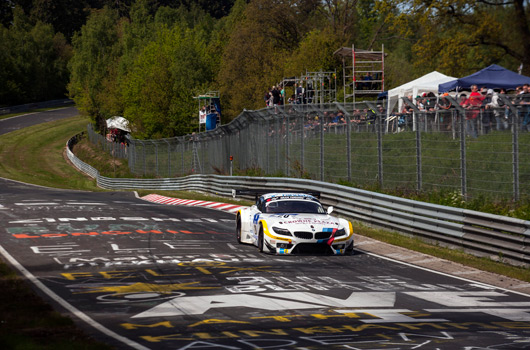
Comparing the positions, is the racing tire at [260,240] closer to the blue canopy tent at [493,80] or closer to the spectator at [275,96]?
the blue canopy tent at [493,80]

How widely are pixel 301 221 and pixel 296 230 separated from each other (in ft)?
1.04

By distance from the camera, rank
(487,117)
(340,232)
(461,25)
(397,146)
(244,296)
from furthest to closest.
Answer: (461,25), (397,146), (487,117), (340,232), (244,296)

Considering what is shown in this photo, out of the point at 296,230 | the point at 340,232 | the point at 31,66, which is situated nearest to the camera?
the point at 296,230

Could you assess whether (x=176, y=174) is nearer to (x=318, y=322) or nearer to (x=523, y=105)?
(x=523, y=105)

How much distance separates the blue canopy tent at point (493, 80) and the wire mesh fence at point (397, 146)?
6206mm

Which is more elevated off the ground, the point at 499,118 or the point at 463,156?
the point at 499,118

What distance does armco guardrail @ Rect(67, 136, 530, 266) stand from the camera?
1445 cm

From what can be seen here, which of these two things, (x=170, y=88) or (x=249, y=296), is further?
(x=170, y=88)

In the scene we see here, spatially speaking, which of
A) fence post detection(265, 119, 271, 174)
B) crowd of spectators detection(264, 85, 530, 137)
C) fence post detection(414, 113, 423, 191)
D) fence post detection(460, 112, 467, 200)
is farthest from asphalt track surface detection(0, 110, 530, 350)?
fence post detection(265, 119, 271, 174)

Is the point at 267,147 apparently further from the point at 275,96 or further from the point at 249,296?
the point at 249,296

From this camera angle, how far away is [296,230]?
1483 cm

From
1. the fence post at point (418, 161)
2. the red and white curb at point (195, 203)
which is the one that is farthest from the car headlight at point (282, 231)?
the red and white curb at point (195, 203)

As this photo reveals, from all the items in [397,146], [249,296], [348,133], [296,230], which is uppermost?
[348,133]

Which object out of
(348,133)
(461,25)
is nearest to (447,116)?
(348,133)
